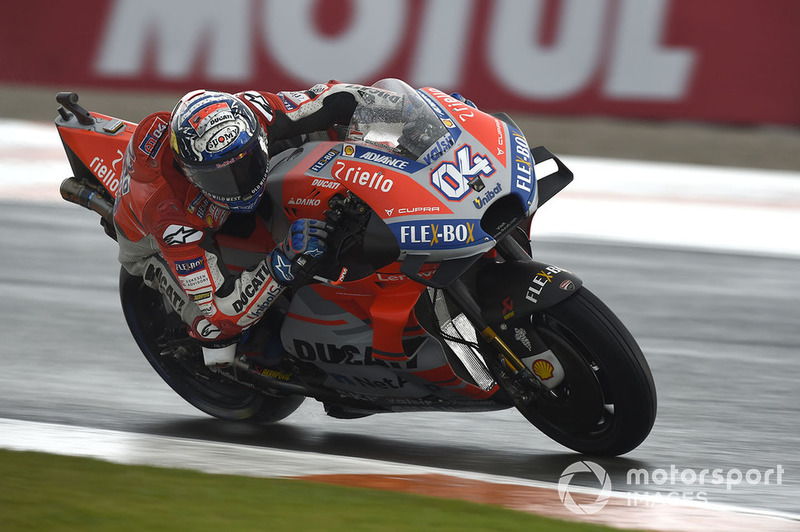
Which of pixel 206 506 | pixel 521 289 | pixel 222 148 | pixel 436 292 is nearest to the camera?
pixel 206 506

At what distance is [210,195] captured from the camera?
457cm

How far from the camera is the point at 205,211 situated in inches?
193

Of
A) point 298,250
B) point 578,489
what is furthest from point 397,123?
point 578,489

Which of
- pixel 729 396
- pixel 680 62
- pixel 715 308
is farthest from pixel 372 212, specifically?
pixel 680 62

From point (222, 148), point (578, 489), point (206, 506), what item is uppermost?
point (222, 148)

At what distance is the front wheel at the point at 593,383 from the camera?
4.46 meters

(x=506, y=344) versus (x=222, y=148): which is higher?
(x=222, y=148)

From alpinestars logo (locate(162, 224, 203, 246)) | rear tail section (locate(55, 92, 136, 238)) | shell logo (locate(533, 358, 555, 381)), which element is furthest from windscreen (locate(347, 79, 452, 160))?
rear tail section (locate(55, 92, 136, 238))

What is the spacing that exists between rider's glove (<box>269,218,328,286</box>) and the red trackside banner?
11783mm

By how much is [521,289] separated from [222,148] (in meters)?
1.21

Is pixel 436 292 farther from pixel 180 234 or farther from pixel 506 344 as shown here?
pixel 180 234

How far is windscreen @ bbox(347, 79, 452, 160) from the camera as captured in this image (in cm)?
446

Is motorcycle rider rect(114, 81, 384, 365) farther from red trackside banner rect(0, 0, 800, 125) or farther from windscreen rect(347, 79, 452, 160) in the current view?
red trackside banner rect(0, 0, 800, 125)

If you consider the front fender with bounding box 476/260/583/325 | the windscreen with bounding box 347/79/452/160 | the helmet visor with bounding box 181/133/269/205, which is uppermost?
the windscreen with bounding box 347/79/452/160
